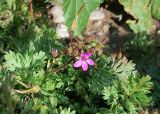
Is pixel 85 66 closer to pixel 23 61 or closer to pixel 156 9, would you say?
pixel 23 61

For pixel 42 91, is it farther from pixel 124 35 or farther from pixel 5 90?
pixel 124 35

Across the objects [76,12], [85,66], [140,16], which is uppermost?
[140,16]

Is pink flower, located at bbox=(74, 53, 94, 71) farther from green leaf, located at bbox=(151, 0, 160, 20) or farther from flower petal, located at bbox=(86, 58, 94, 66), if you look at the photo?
green leaf, located at bbox=(151, 0, 160, 20)

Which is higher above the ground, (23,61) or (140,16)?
(140,16)

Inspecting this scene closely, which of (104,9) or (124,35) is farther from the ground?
(104,9)

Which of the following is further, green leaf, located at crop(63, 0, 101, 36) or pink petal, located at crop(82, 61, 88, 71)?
green leaf, located at crop(63, 0, 101, 36)

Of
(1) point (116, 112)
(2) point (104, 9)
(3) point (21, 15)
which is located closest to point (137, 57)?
(2) point (104, 9)

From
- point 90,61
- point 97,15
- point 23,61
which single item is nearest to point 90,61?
point 90,61

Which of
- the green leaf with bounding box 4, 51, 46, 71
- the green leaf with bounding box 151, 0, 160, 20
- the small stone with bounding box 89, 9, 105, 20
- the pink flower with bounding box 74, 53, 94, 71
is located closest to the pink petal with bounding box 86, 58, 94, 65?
the pink flower with bounding box 74, 53, 94, 71
